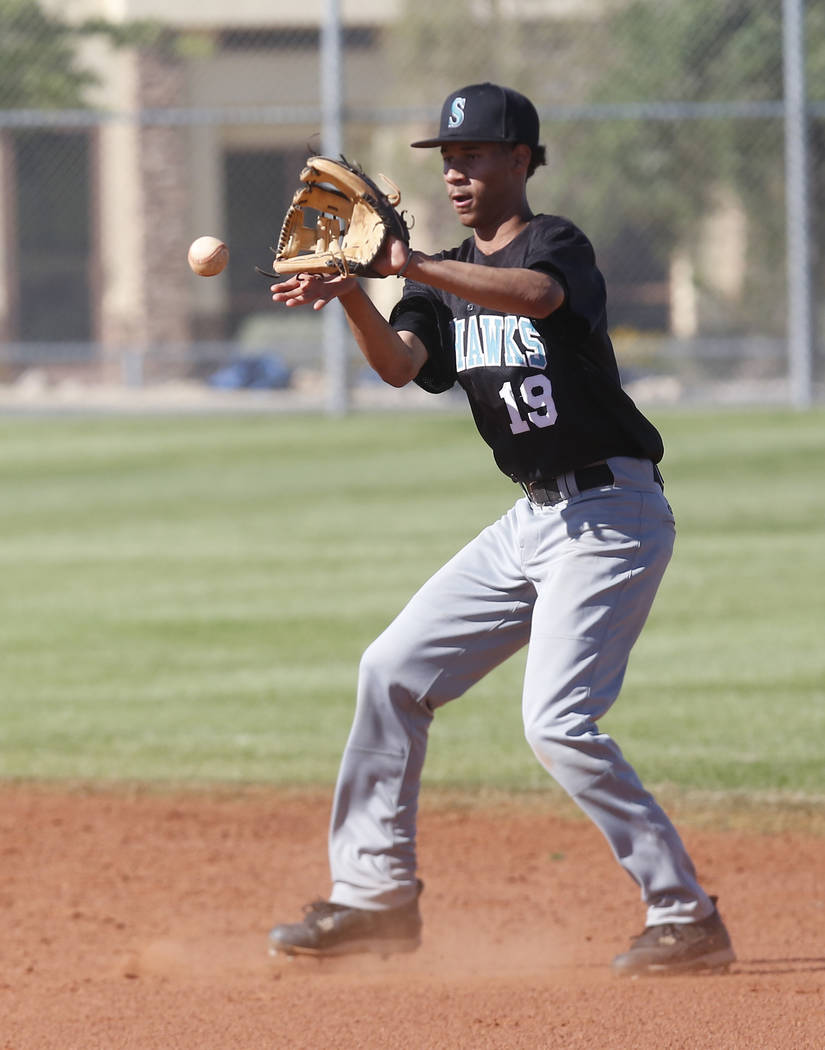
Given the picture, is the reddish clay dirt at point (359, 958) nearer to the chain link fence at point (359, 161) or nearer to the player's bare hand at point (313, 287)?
the player's bare hand at point (313, 287)

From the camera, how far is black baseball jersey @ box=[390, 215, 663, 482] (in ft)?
12.1

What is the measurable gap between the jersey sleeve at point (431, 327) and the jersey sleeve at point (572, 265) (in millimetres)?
465

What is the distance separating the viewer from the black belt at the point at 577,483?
381 centimetres

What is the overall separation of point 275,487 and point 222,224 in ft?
42.9

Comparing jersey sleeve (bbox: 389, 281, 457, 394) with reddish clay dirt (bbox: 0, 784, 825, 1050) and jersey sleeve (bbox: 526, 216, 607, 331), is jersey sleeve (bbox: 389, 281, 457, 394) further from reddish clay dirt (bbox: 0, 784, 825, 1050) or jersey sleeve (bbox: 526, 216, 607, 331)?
reddish clay dirt (bbox: 0, 784, 825, 1050)

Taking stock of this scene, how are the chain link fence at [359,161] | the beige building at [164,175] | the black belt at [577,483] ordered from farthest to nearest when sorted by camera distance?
the beige building at [164,175] < the chain link fence at [359,161] < the black belt at [577,483]

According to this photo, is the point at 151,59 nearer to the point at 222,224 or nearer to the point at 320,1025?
the point at 222,224

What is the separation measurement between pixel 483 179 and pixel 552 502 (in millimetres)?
750

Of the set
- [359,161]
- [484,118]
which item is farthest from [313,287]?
[359,161]

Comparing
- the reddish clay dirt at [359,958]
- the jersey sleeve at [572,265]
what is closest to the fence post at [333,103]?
the reddish clay dirt at [359,958]

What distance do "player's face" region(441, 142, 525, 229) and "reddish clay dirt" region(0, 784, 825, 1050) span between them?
1771mm

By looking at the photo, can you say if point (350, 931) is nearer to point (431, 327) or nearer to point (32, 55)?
point (431, 327)

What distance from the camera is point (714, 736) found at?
6.37 metres

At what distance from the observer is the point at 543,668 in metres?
3.79
